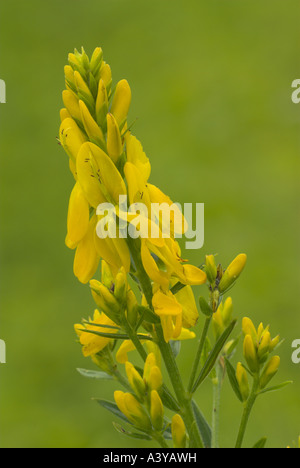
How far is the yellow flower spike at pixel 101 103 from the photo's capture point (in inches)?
22.3

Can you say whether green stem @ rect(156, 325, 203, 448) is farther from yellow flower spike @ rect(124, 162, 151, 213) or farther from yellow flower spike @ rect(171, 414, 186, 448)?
yellow flower spike @ rect(124, 162, 151, 213)

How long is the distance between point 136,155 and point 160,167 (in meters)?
2.19

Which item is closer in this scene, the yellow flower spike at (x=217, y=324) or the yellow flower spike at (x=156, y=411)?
the yellow flower spike at (x=156, y=411)

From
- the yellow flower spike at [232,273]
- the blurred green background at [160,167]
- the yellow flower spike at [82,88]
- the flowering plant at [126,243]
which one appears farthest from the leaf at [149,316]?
the blurred green background at [160,167]

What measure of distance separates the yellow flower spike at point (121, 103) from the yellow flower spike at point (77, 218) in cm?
8

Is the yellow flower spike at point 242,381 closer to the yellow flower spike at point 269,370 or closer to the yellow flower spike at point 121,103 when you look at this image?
the yellow flower spike at point 269,370

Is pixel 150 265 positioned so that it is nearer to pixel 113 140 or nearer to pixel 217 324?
pixel 113 140

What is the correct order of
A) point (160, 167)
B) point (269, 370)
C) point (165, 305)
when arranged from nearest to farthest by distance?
1. point (165, 305)
2. point (269, 370)
3. point (160, 167)

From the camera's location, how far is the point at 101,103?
568 mm

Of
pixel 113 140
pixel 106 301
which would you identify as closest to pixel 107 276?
pixel 106 301

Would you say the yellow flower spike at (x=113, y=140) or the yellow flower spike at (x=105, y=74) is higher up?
the yellow flower spike at (x=105, y=74)

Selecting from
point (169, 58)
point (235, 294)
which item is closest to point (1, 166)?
point (169, 58)

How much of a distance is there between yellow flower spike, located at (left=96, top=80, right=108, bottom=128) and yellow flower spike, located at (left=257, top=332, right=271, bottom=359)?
285 mm
